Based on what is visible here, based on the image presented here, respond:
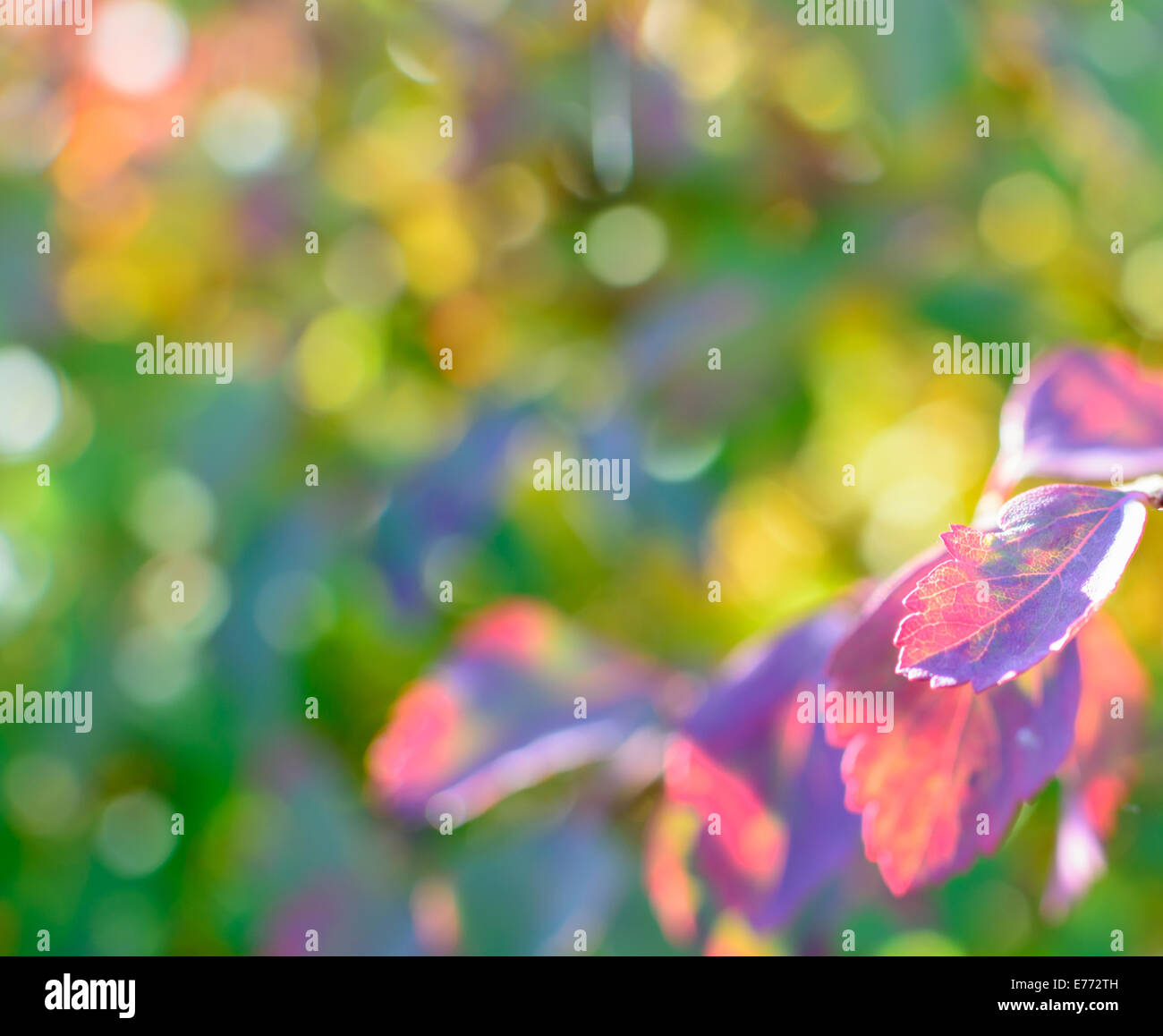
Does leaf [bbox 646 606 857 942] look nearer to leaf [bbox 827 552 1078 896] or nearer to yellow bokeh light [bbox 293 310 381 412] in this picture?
leaf [bbox 827 552 1078 896]

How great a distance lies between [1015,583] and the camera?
0.30 meters

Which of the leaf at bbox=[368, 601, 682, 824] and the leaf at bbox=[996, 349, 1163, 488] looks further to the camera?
the leaf at bbox=[368, 601, 682, 824]

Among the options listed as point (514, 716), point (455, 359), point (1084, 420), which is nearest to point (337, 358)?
point (455, 359)

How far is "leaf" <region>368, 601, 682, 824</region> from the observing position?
23.5 inches

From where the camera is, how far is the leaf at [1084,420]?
425mm

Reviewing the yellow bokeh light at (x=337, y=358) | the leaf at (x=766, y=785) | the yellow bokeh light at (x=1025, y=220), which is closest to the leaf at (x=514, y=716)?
the leaf at (x=766, y=785)

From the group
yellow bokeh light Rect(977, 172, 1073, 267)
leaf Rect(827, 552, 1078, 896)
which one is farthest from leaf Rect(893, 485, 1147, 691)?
yellow bokeh light Rect(977, 172, 1073, 267)

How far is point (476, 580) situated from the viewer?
961 mm

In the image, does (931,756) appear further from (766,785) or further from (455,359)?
(455,359)

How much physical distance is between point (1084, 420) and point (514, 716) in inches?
13.5

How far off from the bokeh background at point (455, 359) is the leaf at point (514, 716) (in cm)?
15

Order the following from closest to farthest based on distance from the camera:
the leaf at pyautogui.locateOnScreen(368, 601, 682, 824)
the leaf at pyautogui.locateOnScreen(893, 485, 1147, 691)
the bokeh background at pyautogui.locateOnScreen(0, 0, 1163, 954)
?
the leaf at pyautogui.locateOnScreen(893, 485, 1147, 691)
the leaf at pyautogui.locateOnScreen(368, 601, 682, 824)
the bokeh background at pyautogui.locateOnScreen(0, 0, 1163, 954)

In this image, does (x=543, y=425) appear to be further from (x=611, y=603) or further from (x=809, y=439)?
(x=809, y=439)

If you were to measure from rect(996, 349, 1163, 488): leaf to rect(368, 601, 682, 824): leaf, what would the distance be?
26 cm
